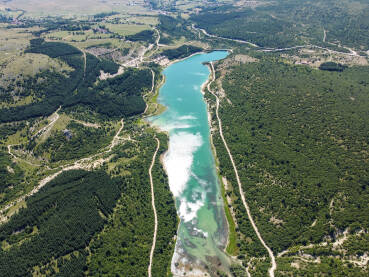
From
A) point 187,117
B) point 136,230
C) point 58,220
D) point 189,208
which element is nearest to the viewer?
point 58,220

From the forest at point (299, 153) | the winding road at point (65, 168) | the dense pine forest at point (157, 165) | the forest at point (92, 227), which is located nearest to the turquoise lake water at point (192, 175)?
the dense pine forest at point (157, 165)

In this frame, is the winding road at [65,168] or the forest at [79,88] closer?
the winding road at [65,168]

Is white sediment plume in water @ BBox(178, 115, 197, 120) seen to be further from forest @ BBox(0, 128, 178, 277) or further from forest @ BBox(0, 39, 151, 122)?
forest @ BBox(0, 128, 178, 277)

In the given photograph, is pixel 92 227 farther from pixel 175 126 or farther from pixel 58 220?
pixel 175 126

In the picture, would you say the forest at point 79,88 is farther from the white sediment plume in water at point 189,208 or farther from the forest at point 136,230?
the white sediment plume in water at point 189,208

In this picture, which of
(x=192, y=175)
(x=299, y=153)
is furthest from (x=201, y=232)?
(x=299, y=153)

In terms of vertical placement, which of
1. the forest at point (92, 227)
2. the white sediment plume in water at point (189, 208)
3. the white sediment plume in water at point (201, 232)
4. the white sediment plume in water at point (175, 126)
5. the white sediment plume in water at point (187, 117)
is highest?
the white sediment plume in water at point (187, 117)
